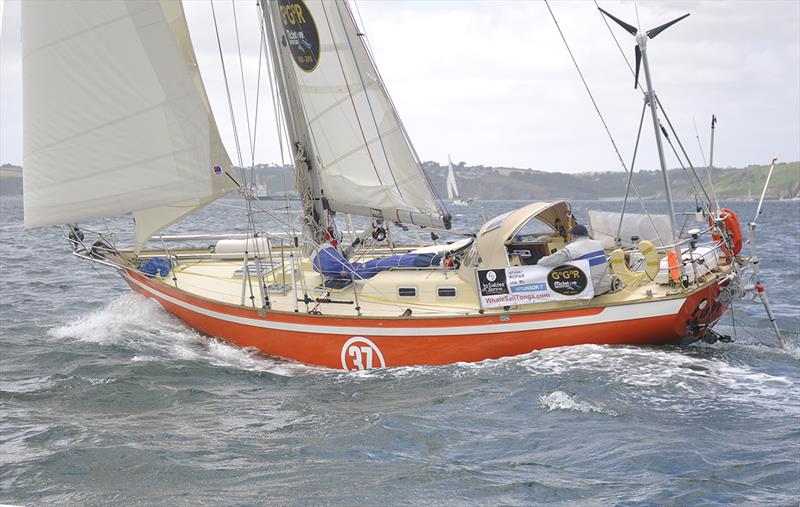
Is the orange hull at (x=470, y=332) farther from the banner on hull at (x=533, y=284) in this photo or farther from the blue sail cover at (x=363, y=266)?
the blue sail cover at (x=363, y=266)

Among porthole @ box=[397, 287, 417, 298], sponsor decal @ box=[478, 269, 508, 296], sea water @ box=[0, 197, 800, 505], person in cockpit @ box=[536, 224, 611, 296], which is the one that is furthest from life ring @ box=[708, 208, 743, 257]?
porthole @ box=[397, 287, 417, 298]

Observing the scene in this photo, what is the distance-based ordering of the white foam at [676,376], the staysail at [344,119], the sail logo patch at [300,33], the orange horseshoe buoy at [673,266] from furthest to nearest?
1. the staysail at [344,119]
2. the sail logo patch at [300,33]
3. the orange horseshoe buoy at [673,266]
4. the white foam at [676,376]

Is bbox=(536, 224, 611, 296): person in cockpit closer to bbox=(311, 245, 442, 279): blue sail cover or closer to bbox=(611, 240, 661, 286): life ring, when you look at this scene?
bbox=(611, 240, 661, 286): life ring

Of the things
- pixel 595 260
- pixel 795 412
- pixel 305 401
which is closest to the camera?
pixel 795 412

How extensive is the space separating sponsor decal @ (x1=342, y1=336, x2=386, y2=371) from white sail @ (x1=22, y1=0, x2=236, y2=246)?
3.48 metres

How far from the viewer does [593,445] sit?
28.8ft

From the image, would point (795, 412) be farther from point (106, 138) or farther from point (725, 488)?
point (106, 138)

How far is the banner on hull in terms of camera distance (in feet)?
38.7

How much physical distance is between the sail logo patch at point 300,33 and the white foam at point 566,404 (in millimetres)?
7153

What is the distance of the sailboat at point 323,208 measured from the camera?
39.2 ft

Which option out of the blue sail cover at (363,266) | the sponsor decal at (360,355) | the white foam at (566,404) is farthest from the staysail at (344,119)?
the white foam at (566,404)

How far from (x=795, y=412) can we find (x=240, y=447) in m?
6.34

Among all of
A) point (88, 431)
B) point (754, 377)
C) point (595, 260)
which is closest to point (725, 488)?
point (754, 377)

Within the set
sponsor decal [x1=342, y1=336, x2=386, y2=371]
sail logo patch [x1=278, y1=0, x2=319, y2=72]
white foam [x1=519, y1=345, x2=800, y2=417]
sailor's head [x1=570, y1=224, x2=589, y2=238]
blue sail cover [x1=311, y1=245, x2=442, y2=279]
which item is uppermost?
sail logo patch [x1=278, y1=0, x2=319, y2=72]
